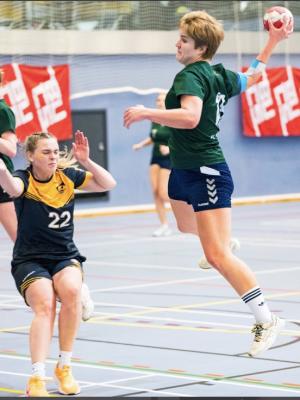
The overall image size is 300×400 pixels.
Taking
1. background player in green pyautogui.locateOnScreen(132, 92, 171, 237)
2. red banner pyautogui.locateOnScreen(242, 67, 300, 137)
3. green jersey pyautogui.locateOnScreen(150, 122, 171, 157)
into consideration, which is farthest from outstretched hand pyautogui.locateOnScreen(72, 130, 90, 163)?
red banner pyautogui.locateOnScreen(242, 67, 300, 137)

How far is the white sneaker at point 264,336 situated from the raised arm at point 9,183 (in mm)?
1717

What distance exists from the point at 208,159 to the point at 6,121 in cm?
181

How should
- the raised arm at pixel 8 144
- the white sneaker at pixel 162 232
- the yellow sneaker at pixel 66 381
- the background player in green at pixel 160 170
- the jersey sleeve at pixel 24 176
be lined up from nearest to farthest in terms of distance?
1. the yellow sneaker at pixel 66 381
2. the jersey sleeve at pixel 24 176
3. the raised arm at pixel 8 144
4. the background player in green at pixel 160 170
5. the white sneaker at pixel 162 232

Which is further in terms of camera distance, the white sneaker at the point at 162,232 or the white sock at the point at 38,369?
the white sneaker at the point at 162,232

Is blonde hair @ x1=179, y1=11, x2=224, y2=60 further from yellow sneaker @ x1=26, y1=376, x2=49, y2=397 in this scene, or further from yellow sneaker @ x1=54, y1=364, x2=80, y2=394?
yellow sneaker @ x1=26, y1=376, x2=49, y2=397

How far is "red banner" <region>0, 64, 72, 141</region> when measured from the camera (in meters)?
19.4

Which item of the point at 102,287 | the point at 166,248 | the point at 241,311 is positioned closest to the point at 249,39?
the point at 166,248

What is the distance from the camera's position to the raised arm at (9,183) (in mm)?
6281

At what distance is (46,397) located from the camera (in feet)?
19.6

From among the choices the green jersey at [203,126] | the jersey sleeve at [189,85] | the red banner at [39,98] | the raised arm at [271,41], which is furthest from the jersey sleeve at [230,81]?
the red banner at [39,98]

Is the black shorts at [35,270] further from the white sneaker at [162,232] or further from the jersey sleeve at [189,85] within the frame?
the white sneaker at [162,232]

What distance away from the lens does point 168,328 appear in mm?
8500

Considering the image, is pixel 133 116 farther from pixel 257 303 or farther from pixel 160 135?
pixel 160 135

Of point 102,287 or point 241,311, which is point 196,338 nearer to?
point 241,311
